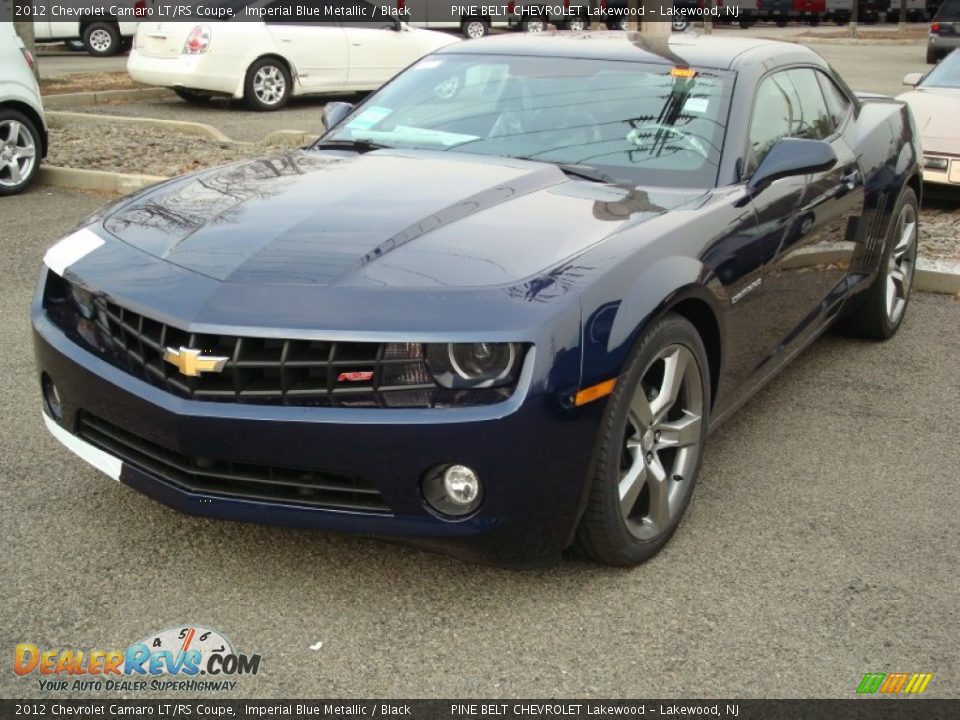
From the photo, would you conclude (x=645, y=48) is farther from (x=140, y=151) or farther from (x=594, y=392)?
(x=140, y=151)

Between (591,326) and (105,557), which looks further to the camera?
(105,557)

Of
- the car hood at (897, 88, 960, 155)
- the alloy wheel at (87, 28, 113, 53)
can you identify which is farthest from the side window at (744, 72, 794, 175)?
the alloy wheel at (87, 28, 113, 53)

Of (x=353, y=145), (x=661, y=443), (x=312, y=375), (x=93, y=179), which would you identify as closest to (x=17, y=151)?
(x=93, y=179)

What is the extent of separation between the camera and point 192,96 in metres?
15.0

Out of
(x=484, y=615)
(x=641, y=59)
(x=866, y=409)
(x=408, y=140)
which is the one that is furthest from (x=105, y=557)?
(x=866, y=409)

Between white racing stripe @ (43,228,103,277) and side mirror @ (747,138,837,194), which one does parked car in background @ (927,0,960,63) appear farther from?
white racing stripe @ (43,228,103,277)

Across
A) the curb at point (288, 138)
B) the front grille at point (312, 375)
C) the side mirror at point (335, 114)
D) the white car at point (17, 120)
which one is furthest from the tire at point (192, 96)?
the front grille at point (312, 375)

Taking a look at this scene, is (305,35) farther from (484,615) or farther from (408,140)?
(484,615)

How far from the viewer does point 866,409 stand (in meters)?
5.01

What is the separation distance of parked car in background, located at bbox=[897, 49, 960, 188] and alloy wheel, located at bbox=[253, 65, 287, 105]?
785 cm

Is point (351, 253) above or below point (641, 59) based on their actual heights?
below

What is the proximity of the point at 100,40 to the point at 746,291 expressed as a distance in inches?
823

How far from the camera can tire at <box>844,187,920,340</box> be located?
18.6 feet

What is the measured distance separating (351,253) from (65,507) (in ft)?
4.54
